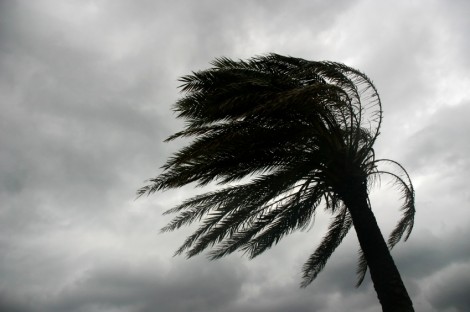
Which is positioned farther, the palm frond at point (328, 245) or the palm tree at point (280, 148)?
the palm frond at point (328, 245)

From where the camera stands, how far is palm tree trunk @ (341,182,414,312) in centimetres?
653

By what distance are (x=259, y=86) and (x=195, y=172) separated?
2108mm

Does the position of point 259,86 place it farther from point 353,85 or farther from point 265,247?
point 265,247

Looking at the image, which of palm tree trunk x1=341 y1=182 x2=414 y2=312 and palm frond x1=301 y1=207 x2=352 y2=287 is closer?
palm tree trunk x1=341 y1=182 x2=414 y2=312

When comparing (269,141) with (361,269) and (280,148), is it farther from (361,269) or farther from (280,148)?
(361,269)

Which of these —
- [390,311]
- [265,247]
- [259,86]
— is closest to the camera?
[390,311]

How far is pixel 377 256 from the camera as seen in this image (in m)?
6.89

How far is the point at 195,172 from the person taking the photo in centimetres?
686

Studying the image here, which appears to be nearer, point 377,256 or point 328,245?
point 377,256

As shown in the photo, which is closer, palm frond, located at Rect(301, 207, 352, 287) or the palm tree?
the palm tree

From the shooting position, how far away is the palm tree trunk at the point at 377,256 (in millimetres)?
6531

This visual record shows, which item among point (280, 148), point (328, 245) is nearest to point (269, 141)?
point (280, 148)

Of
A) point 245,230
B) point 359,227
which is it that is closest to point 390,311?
point 359,227

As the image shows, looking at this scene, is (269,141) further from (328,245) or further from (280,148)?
(328,245)
